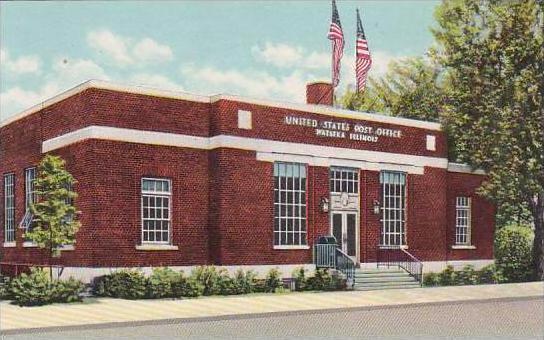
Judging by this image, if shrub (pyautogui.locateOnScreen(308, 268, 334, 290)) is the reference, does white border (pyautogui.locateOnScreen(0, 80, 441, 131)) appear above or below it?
above

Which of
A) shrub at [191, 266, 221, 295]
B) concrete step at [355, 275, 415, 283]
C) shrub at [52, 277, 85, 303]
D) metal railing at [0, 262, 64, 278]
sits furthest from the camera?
concrete step at [355, 275, 415, 283]

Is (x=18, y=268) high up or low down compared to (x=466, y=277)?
up

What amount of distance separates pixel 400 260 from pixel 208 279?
974 centimetres

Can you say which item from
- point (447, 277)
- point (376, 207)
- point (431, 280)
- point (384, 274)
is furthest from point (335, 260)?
point (447, 277)

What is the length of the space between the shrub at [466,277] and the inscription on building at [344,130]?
6189mm

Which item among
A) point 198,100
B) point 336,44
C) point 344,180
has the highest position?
point 336,44

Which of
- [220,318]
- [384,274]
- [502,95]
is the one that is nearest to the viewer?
[220,318]

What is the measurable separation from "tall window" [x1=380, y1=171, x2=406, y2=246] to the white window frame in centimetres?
1456

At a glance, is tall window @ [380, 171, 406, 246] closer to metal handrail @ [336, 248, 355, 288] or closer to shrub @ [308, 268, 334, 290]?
metal handrail @ [336, 248, 355, 288]

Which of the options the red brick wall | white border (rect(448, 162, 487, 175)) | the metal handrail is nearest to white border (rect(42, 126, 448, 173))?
white border (rect(448, 162, 487, 175))

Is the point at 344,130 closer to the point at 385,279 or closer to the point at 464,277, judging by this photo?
the point at 385,279

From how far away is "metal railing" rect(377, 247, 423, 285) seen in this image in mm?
29859

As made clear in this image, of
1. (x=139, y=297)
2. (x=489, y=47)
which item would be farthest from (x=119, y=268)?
→ (x=489, y=47)

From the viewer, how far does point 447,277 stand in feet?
100
